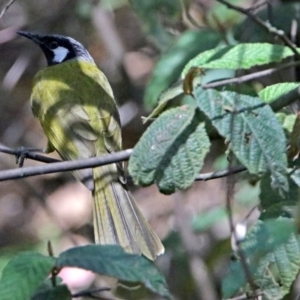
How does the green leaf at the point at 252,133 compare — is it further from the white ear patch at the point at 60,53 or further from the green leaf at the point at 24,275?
the white ear patch at the point at 60,53

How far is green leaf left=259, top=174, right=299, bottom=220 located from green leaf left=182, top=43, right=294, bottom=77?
0.31 meters

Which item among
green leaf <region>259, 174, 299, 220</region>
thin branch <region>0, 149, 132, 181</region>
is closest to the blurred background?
thin branch <region>0, 149, 132, 181</region>

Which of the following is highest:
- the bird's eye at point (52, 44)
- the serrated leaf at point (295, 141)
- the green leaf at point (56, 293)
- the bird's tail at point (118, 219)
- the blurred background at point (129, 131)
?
the green leaf at point (56, 293)

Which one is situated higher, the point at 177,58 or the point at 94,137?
the point at 177,58

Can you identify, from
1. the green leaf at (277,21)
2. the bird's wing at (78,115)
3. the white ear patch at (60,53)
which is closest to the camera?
the bird's wing at (78,115)

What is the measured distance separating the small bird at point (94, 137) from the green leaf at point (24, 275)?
114 centimetres

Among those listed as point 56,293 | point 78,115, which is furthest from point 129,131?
point 56,293

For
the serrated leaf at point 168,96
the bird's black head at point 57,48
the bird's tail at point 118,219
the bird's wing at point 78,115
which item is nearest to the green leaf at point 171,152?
the serrated leaf at point 168,96

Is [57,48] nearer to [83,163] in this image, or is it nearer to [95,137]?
[95,137]

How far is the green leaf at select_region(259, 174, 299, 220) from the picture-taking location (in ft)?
5.51

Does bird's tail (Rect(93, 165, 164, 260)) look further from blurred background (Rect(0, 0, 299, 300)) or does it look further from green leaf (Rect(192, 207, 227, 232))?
green leaf (Rect(192, 207, 227, 232))

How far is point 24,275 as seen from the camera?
1.51 meters

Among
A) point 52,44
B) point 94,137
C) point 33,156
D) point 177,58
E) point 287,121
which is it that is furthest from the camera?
point 52,44

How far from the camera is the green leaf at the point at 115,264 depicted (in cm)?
145
